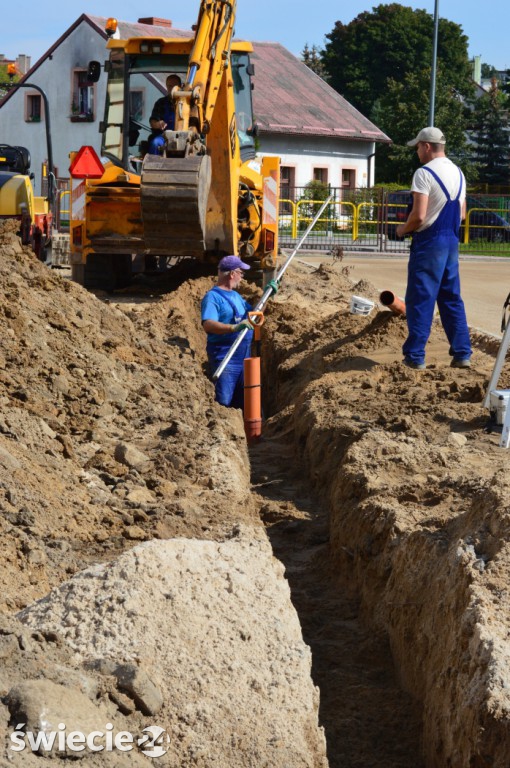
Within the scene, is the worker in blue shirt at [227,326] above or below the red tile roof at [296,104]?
below

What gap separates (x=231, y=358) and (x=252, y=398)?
0.38 meters

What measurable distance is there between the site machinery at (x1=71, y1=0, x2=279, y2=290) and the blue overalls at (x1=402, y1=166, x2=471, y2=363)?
2579 millimetres

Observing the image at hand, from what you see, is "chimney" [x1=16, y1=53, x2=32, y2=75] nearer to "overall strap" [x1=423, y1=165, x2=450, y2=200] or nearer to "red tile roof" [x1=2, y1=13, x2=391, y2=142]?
"red tile roof" [x1=2, y1=13, x2=391, y2=142]

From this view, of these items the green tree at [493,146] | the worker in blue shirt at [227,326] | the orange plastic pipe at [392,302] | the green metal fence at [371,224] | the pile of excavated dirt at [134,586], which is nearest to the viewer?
the pile of excavated dirt at [134,586]

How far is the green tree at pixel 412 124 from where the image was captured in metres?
47.9

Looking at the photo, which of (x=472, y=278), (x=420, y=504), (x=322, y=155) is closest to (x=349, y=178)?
(x=322, y=155)

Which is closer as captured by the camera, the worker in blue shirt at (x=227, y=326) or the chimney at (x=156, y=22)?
the worker in blue shirt at (x=227, y=326)

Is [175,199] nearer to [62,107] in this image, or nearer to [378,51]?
[62,107]

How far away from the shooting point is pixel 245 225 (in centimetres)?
1358

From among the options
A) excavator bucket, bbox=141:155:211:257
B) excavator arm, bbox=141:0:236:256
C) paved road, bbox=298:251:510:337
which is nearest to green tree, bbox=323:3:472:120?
paved road, bbox=298:251:510:337

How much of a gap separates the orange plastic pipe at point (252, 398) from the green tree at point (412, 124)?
39.0 meters

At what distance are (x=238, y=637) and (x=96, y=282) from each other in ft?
34.7

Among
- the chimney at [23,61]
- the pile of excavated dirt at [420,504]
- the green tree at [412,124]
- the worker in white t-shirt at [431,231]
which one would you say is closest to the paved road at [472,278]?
the pile of excavated dirt at [420,504]

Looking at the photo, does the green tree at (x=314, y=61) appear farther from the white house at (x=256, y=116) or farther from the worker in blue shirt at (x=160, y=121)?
the worker in blue shirt at (x=160, y=121)
